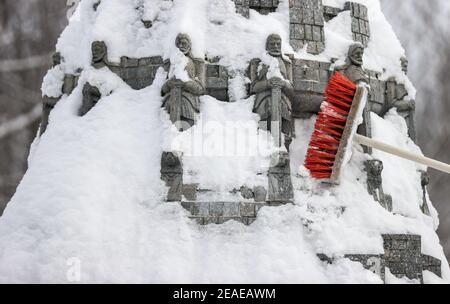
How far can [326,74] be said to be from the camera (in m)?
8.15

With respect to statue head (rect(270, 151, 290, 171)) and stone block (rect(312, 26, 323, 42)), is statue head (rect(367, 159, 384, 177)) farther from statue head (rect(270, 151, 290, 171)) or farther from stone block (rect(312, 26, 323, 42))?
stone block (rect(312, 26, 323, 42))

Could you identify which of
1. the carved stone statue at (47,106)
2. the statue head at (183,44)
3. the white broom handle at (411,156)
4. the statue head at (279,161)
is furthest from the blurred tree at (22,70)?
the white broom handle at (411,156)

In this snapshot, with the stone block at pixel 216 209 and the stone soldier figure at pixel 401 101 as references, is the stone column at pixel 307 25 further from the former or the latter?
the stone block at pixel 216 209

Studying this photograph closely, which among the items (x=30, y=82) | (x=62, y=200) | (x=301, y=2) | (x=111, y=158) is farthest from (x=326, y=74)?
(x=30, y=82)

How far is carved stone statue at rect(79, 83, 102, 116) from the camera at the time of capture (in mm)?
8016

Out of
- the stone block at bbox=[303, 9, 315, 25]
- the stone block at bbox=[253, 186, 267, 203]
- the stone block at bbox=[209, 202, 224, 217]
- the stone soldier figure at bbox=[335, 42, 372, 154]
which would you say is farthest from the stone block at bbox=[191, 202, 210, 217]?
the stone block at bbox=[303, 9, 315, 25]

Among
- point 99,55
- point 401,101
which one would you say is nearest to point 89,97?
point 99,55

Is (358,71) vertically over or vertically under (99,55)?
under

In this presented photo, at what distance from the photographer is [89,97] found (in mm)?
8055

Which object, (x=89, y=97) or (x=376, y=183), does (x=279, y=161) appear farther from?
(x=89, y=97)

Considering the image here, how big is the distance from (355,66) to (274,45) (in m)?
1.04

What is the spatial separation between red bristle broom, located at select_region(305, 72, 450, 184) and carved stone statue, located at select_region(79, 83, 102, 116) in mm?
2508

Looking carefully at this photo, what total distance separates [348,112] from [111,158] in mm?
2487
